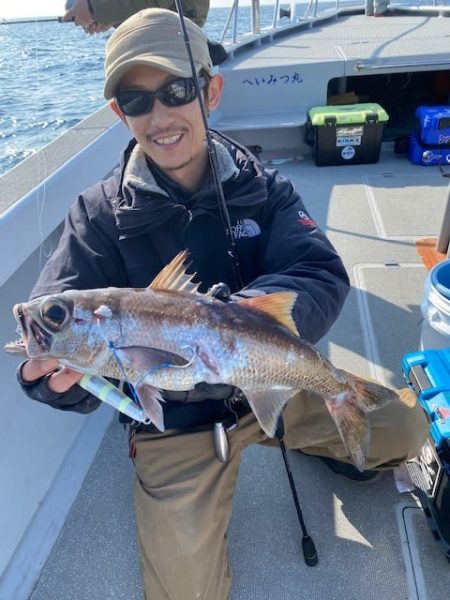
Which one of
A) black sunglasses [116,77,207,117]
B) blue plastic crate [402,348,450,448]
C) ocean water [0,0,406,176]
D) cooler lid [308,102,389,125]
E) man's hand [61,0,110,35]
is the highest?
man's hand [61,0,110,35]

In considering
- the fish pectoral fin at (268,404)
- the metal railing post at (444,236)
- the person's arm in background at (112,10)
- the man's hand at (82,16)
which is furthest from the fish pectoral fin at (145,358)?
the metal railing post at (444,236)

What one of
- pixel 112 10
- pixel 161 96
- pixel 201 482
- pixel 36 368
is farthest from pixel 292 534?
pixel 112 10

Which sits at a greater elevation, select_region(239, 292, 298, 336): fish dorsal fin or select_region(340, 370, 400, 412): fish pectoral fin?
select_region(239, 292, 298, 336): fish dorsal fin

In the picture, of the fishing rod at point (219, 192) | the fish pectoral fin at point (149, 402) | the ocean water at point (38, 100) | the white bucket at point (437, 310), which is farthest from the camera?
the ocean water at point (38, 100)

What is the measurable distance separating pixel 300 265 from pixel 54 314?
1.15 meters

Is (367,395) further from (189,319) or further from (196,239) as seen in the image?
(196,239)

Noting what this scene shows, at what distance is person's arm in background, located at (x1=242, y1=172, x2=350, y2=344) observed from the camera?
203 centimetres

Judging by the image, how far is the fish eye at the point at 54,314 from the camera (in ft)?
4.95

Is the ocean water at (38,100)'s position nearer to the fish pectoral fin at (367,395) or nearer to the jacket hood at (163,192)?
the jacket hood at (163,192)

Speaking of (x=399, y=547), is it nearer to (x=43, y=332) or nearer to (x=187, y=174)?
(x=43, y=332)

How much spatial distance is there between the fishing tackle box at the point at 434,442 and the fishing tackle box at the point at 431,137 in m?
4.81

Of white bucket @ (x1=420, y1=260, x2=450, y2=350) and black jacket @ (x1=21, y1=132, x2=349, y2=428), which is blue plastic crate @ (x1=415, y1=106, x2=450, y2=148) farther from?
black jacket @ (x1=21, y1=132, x2=349, y2=428)

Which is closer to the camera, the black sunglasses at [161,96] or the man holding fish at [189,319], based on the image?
the man holding fish at [189,319]

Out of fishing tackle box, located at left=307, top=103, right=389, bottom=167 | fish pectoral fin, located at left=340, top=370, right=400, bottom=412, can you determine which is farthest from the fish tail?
fishing tackle box, located at left=307, top=103, right=389, bottom=167
